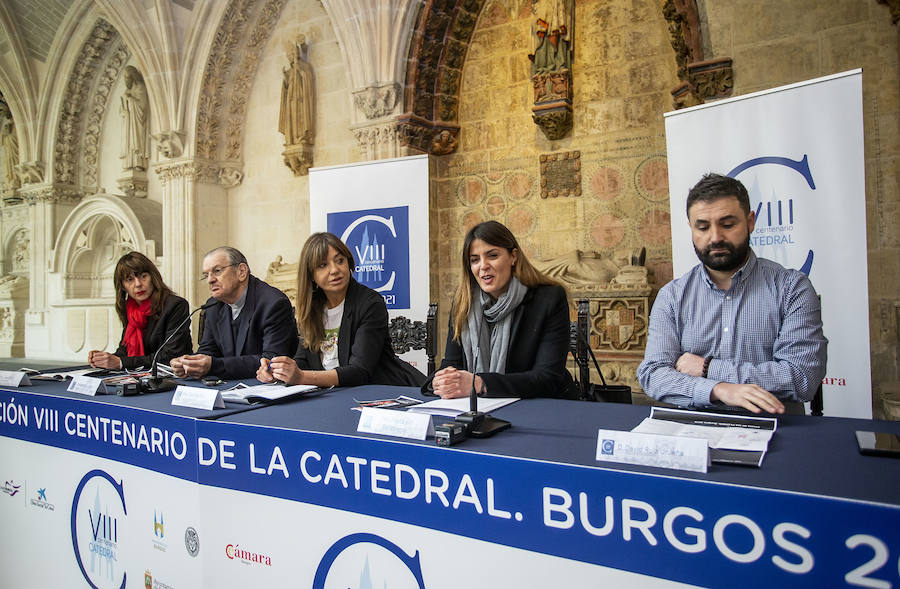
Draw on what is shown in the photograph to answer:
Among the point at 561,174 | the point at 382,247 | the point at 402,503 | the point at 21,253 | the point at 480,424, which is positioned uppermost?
the point at 561,174

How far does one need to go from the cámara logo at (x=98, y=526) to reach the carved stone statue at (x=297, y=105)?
5856 millimetres

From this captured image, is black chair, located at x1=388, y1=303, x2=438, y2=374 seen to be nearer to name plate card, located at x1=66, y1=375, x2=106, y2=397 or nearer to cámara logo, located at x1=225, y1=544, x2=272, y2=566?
name plate card, located at x1=66, y1=375, x2=106, y2=397

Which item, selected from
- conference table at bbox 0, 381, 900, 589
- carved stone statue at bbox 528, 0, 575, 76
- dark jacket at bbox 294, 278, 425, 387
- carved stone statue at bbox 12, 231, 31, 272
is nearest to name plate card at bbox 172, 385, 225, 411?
conference table at bbox 0, 381, 900, 589

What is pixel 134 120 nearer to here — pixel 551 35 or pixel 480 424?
pixel 551 35

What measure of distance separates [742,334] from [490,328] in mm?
917

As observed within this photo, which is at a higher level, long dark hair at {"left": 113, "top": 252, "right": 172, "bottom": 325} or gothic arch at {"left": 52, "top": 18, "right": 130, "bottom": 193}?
gothic arch at {"left": 52, "top": 18, "right": 130, "bottom": 193}

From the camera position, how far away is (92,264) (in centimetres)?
945

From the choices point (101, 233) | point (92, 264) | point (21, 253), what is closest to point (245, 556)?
point (101, 233)

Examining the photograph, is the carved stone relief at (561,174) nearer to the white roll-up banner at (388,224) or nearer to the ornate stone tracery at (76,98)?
the white roll-up banner at (388,224)

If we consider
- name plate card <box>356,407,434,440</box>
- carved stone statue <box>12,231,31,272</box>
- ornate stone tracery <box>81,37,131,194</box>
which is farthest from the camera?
carved stone statue <box>12,231,31,272</box>

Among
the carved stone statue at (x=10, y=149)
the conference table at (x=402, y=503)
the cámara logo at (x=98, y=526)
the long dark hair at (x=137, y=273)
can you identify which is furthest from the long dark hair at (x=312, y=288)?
the carved stone statue at (x=10, y=149)

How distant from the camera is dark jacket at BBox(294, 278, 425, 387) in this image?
2.66m

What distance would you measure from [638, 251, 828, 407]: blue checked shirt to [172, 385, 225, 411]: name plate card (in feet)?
4.46

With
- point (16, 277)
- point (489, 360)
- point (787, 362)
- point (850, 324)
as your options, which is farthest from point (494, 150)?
point (16, 277)
